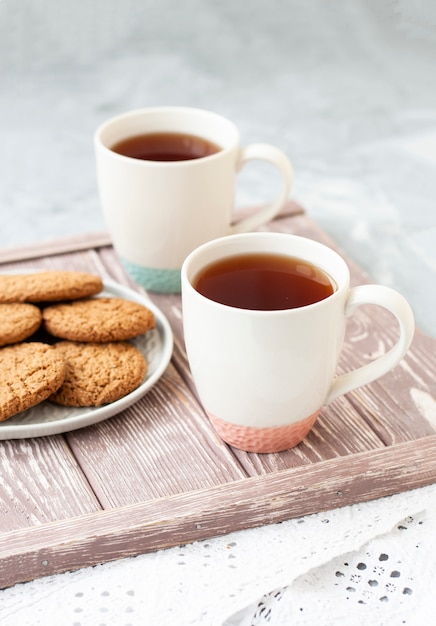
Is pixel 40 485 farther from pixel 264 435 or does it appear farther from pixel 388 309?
pixel 388 309

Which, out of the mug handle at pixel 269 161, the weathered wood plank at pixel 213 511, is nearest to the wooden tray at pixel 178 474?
the weathered wood plank at pixel 213 511

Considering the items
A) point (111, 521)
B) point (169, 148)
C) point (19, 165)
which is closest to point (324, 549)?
point (111, 521)

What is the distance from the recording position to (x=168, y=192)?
1.35 metres

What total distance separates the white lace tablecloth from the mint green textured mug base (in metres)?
0.53

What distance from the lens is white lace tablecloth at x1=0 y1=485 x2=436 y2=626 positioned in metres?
0.96

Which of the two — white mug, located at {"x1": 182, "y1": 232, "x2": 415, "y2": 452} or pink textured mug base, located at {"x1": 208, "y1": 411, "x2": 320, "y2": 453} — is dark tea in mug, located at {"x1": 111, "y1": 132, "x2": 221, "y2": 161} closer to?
white mug, located at {"x1": 182, "y1": 232, "x2": 415, "y2": 452}

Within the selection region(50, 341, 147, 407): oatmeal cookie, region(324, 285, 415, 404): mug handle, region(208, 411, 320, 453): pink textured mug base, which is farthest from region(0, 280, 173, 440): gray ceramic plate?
region(324, 285, 415, 404): mug handle

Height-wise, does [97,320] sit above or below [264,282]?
below

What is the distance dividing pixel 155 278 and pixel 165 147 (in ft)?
0.74

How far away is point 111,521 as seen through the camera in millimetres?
998

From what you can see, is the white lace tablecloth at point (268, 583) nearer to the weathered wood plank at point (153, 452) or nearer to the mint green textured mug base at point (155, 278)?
the weathered wood plank at point (153, 452)

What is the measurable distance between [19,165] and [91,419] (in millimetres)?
1299

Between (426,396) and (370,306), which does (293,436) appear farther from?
(370,306)

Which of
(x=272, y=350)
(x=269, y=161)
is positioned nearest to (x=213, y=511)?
(x=272, y=350)
